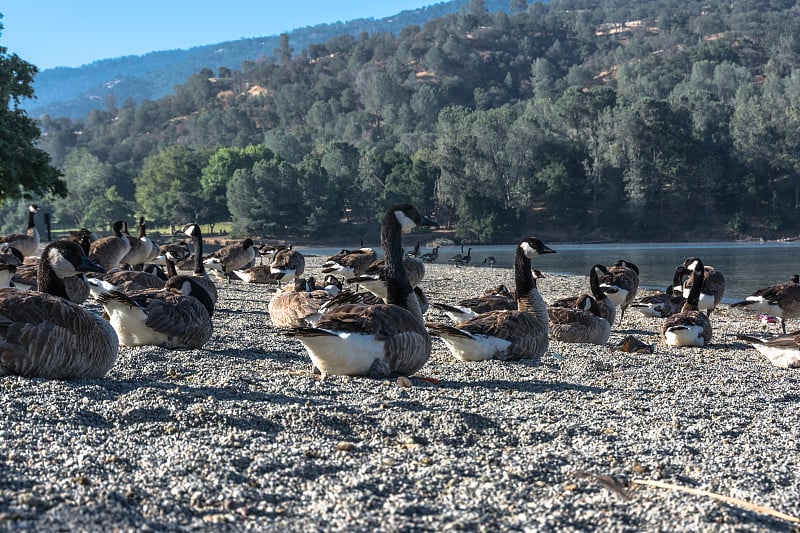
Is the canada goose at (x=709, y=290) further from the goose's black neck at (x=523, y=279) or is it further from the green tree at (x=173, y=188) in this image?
the green tree at (x=173, y=188)

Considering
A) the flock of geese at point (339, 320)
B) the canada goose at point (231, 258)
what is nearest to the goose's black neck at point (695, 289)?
the flock of geese at point (339, 320)

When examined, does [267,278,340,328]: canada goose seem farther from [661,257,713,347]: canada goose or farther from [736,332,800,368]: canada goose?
[736,332,800,368]: canada goose

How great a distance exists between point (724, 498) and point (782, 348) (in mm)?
6607

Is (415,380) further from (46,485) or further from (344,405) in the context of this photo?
(46,485)

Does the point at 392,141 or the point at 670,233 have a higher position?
the point at 392,141

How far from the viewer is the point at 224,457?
4.69m

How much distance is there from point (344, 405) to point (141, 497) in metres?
2.41

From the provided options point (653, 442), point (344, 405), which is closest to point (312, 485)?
point (344, 405)

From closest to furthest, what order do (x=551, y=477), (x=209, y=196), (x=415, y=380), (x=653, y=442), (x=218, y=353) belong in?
(x=551, y=477), (x=653, y=442), (x=415, y=380), (x=218, y=353), (x=209, y=196)

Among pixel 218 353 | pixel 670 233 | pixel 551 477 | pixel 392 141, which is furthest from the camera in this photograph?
pixel 392 141

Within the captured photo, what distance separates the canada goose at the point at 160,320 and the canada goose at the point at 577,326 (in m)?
5.85

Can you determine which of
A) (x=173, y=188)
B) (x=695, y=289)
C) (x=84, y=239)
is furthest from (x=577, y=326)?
(x=173, y=188)

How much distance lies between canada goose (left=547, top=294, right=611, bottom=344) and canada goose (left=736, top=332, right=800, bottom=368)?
2675 mm

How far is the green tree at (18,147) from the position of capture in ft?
61.9
